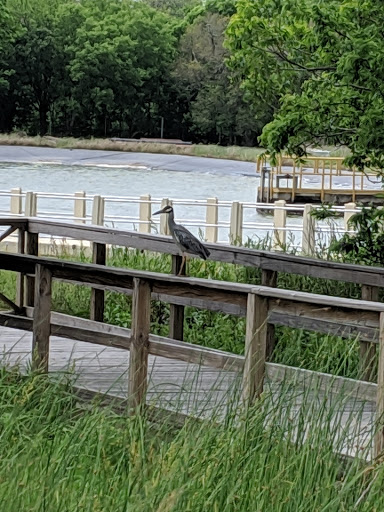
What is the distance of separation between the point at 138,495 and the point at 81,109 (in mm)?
95254

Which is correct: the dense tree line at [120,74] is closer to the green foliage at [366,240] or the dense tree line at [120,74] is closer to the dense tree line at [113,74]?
the dense tree line at [113,74]

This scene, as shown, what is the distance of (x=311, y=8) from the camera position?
10.0m

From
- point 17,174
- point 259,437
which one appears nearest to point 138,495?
point 259,437

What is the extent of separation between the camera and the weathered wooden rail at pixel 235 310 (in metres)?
5.68

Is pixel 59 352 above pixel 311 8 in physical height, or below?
below

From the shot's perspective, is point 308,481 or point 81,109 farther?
point 81,109

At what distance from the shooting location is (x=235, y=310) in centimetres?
814

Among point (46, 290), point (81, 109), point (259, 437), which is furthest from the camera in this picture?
point (81, 109)

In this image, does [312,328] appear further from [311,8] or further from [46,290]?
[311,8]

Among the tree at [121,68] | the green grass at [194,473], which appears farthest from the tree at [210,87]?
the green grass at [194,473]

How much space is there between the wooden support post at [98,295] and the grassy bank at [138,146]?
267 feet

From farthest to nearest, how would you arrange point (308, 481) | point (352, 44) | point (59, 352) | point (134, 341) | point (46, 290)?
point (352, 44), point (59, 352), point (46, 290), point (134, 341), point (308, 481)

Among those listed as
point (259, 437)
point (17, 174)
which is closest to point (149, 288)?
point (259, 437)

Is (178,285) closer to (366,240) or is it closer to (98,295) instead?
(98,295)
